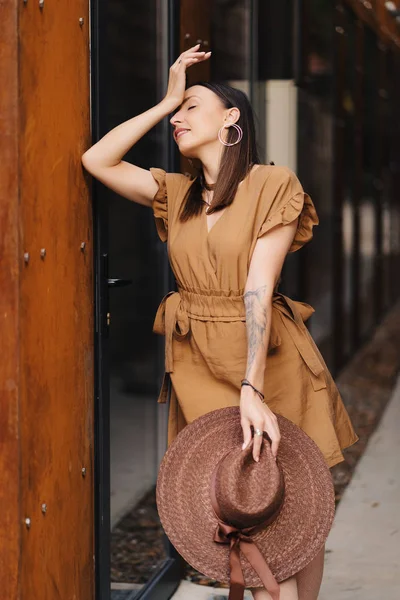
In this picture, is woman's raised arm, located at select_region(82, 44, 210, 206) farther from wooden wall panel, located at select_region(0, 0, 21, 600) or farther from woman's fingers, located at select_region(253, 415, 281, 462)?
woman's fingers, located at select_region(253, 415, 281, 462)

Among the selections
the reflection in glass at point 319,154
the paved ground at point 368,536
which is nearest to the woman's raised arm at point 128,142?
the paved ground at point 368,536

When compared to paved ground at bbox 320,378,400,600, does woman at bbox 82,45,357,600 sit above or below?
above

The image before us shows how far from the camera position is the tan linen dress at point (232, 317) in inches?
128

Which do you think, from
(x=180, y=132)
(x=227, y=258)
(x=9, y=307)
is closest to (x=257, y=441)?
(x=227, y=258)

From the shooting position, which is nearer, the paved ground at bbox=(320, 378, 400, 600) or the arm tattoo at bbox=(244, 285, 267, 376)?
the arm tattoo at bbox=(244, 285, 267, 376)

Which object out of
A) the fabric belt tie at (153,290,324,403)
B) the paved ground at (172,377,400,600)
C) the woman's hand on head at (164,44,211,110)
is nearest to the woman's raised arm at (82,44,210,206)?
the woman's hand on head at (164,44,211,110)

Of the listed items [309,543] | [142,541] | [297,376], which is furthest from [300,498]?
[142,541]

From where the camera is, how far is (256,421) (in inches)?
120

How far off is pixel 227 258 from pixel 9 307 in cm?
73

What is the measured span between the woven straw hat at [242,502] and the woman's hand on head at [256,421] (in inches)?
0.9

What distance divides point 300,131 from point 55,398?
5181 mm

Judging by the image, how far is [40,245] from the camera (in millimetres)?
2932

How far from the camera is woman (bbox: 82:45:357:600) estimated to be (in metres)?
3.22

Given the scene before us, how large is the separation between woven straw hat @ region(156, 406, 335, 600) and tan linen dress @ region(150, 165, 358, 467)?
172 millimetres
